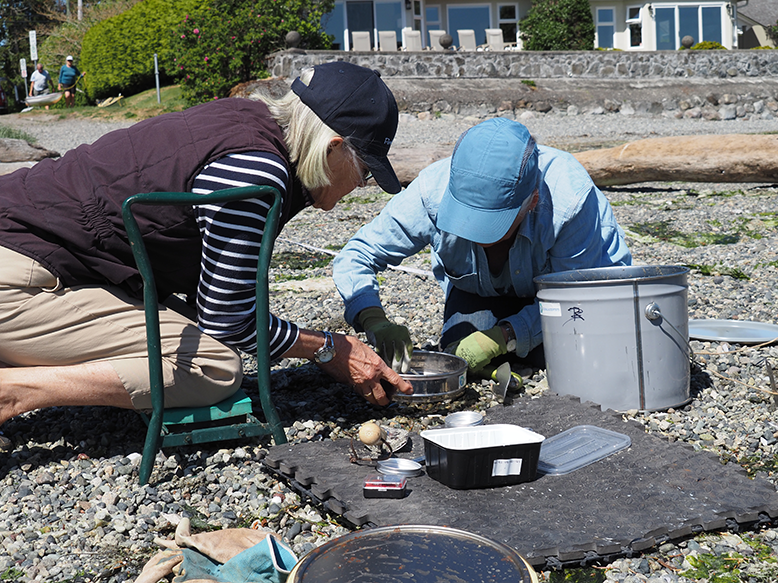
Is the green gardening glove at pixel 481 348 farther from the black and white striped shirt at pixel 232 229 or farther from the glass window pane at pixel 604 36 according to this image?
the glass window pane at pixel 604 36

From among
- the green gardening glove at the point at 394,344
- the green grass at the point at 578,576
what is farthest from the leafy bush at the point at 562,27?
the green grass at the point at 578,576

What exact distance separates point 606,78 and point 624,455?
19.5 metres

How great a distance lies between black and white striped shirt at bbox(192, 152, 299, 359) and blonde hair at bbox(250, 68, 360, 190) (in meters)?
0.10

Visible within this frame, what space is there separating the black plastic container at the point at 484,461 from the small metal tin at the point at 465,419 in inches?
15.2

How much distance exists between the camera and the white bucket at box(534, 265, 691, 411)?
3.07m

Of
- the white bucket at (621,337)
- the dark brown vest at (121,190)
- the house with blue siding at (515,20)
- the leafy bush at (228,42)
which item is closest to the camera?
the dark brown vest at (121,190)

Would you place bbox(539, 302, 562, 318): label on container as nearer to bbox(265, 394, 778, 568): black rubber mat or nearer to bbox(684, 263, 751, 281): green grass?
bbox(265, 394, 778, 568): black rubber mat

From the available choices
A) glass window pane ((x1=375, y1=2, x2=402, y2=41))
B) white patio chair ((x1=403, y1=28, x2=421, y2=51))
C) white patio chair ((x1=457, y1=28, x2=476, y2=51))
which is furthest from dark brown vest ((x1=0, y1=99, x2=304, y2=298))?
glass window pane ((x1=375, y1=2, x2=402, y2=41))

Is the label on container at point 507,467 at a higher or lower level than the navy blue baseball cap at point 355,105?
lower

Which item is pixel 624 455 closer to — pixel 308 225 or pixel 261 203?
pixel 261 203

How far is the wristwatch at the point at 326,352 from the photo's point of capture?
2.94 metres

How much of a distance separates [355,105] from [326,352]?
0.93m

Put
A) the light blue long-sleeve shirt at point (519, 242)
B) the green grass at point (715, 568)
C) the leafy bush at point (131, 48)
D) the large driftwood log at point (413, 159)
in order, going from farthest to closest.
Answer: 1. the leafy bush at point (131, 48)
2. the large driftwood log at point (413, 159)
3. the light blue long-sleeve shirt at point (519, 242)
4. the green grass at point (715, 568)

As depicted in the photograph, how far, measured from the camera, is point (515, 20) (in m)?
27.8
